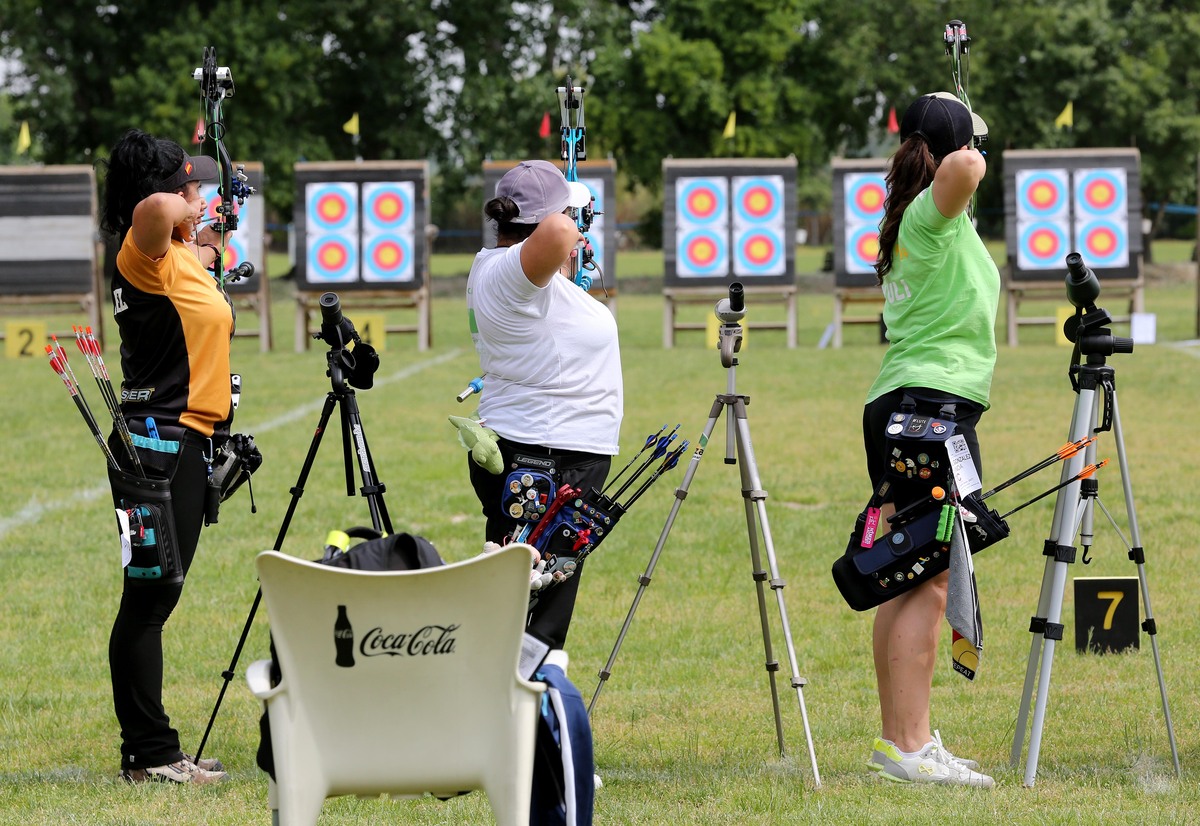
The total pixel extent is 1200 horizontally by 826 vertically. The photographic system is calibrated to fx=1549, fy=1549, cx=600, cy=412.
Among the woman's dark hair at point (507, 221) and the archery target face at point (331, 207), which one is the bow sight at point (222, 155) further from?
the archery target face at point (331, 207)

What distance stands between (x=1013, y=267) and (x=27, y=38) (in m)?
17.5

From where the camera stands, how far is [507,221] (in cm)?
349

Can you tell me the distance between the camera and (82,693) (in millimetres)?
4605

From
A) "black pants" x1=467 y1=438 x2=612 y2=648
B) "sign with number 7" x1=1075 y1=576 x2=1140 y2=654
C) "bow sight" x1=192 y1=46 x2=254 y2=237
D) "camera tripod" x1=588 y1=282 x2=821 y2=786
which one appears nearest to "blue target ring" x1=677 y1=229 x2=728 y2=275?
"sign with number 7" x1=1075 y1=576 x2=1140 y2=654

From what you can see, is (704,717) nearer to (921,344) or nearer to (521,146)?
(921,344)

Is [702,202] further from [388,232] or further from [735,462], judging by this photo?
[735,462]

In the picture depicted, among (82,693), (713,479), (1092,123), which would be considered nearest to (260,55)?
(1092,123)

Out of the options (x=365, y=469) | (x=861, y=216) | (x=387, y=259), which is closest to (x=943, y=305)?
(x=365, y=469)

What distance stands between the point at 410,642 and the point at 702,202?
13.8m

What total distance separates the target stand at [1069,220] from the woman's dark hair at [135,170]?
12211 mm

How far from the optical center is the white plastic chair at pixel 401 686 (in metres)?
2.40

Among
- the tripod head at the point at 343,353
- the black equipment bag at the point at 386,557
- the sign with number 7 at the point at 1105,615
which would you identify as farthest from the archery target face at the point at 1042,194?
the black equipment bag at the point at 386,557

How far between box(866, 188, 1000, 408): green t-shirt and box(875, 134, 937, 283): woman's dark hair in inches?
1.4

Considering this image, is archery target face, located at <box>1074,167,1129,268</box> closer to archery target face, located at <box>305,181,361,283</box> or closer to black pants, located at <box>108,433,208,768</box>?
archery target face, located at <box>305,181,361,283</box>
